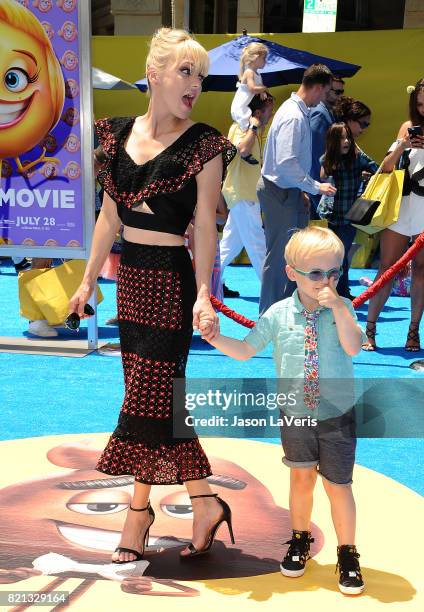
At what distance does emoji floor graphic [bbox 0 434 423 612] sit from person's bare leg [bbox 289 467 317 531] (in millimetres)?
199

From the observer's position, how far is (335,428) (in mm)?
2984

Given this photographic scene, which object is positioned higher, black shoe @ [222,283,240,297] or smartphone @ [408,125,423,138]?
smartphone @ [408,125,423,138]

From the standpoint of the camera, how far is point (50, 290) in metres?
7.51

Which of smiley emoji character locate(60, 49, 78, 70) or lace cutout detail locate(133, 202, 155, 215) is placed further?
smiley emoji character locate(60, 49, 78, 70)

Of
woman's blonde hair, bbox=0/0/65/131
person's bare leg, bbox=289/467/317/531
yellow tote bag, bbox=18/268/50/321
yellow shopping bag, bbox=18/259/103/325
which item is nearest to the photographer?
person's bare leg, bbox=289/467/317/531

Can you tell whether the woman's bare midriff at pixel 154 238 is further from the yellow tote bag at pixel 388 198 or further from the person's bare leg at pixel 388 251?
the person's bare leg at pixel 388 251

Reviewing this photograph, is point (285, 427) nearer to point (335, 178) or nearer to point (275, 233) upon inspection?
point (275, 233)

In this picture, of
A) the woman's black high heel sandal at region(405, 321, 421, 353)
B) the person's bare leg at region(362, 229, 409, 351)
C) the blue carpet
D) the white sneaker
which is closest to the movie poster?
the white sneaker

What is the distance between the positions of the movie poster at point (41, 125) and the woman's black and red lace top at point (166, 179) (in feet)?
11.7

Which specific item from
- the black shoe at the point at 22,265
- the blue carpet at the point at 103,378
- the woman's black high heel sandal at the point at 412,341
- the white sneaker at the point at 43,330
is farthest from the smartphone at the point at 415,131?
the black shoe at the point at 22,265

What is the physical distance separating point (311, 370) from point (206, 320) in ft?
1.27

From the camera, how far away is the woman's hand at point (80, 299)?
3311 millimetres

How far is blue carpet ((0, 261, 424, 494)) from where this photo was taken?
4777 mm

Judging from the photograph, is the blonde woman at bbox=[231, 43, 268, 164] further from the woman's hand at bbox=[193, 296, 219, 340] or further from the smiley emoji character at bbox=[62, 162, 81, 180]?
Answer: the woman's hand at bbox=[193, 296, 219, 340]
